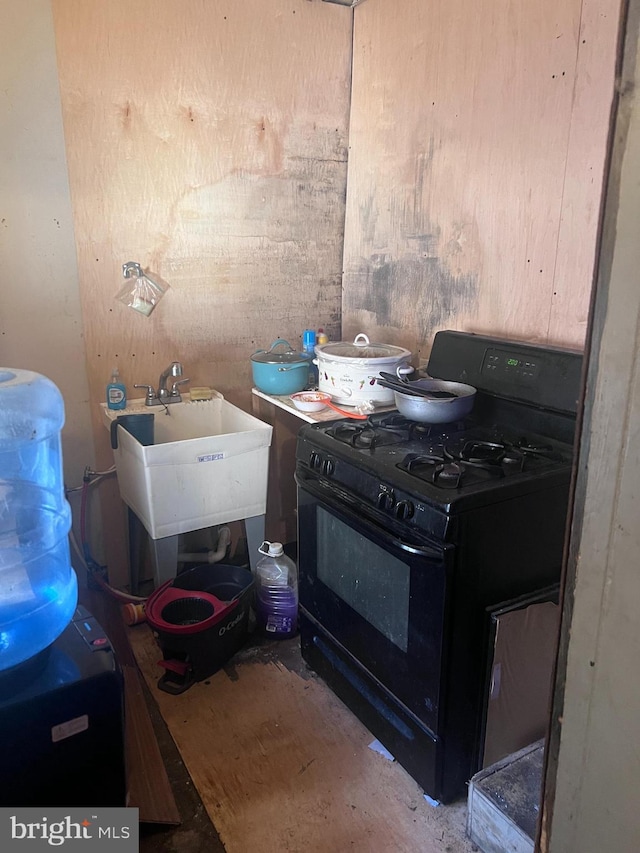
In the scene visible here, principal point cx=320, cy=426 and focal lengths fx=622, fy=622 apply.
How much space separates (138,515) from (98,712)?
958 millimetres

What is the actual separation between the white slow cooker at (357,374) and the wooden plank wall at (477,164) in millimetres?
270

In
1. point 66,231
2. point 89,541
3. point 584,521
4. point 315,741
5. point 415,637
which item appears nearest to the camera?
point 584,521

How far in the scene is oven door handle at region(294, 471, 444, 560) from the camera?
1446mm

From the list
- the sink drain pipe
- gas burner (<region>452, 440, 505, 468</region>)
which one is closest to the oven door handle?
gas burner (<region>452, 440, 505, 468</region>)

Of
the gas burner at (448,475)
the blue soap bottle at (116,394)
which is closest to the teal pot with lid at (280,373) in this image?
the blue soap bottle at (116,394)

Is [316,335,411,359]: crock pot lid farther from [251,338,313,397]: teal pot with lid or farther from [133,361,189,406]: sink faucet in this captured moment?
[133,361,189,406]: sink faucet

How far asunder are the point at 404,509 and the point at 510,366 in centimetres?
65

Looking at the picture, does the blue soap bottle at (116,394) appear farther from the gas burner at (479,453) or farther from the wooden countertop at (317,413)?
the gas burner at (479,453)

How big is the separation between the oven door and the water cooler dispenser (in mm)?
676

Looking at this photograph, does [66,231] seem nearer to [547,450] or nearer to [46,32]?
[46,32]

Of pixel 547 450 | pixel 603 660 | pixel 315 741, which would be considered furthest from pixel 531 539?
pixel 315 741

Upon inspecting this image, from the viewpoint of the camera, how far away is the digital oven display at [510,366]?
1.81 m

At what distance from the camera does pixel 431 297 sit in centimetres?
230

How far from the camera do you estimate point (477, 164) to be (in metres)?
2.03
